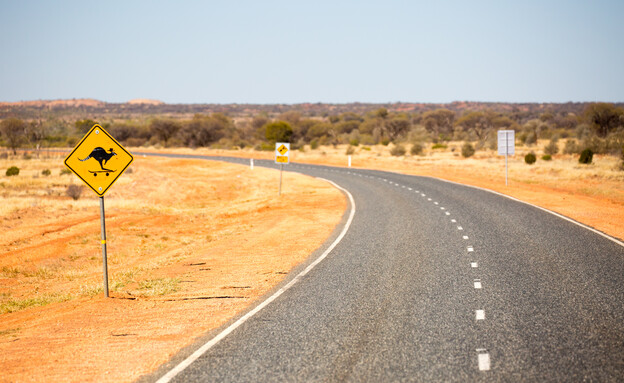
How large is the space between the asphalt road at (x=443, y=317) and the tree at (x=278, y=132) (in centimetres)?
6623

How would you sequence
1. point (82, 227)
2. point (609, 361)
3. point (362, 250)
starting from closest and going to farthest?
1. point (609, 361)
2. point (362, 250)
3. point (82, 227)

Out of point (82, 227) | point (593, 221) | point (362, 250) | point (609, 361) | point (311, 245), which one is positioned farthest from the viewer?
point (82, 227)

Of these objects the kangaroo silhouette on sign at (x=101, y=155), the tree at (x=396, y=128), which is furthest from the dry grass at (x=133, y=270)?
the tree at (x=396, y=128)

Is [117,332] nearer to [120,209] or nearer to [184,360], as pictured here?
[184,360]

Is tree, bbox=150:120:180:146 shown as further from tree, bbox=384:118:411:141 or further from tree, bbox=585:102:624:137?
tree, bbox=585:102:624:137

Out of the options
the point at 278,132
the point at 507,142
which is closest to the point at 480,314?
the point at 507,142

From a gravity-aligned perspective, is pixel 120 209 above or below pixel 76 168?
below

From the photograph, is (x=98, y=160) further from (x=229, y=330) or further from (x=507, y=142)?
(x=507, y=142)

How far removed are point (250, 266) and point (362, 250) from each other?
267cm

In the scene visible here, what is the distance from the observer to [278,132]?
79.8 meters

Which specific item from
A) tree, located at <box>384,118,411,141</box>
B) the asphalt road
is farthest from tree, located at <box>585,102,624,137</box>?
the asphalt road

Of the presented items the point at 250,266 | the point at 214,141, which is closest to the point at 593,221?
the point at 250,266

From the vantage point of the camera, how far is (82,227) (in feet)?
63.0

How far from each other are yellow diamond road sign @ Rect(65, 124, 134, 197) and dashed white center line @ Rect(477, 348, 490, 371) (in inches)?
241
